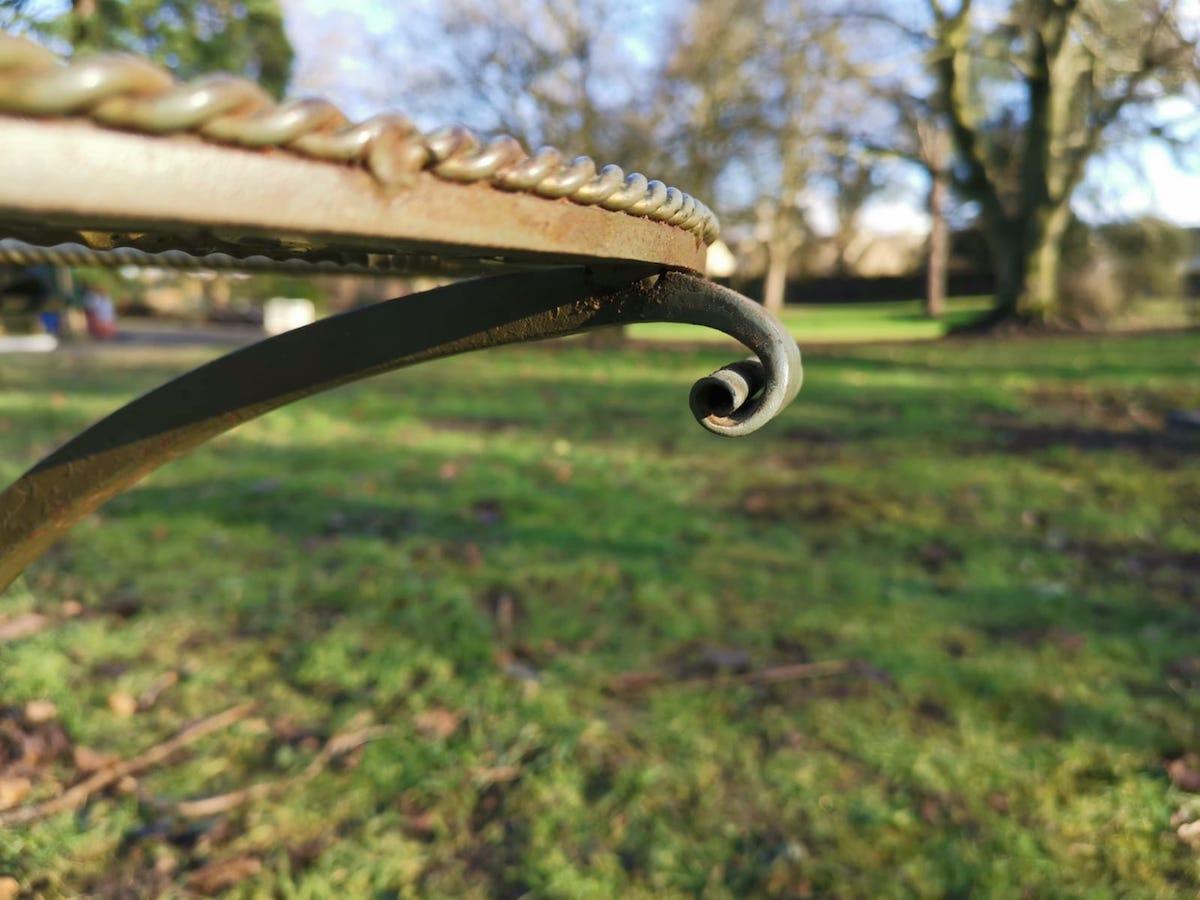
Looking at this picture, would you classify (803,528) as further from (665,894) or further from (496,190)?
(496,190)

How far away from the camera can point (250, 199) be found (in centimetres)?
57

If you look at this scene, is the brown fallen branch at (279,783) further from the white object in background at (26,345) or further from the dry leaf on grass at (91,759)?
the white object in background at (26,345)

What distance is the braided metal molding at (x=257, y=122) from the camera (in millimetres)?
491

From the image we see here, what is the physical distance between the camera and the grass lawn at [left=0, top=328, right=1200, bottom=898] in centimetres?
211

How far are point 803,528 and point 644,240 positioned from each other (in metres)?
3.71

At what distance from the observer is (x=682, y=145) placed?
50.4ft

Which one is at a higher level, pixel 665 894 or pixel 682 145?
pixel 682 145

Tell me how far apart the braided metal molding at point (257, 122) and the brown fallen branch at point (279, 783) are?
200cm

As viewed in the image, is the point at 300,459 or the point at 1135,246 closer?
the point at 300,459

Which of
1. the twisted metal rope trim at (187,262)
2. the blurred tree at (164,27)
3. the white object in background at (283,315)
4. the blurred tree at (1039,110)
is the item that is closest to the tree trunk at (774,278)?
the blurred tree at (1039,110)

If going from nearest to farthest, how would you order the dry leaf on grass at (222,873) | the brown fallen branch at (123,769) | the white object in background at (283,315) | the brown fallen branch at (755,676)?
the dry leaf on grass at (222,873), the brown fallen branch at (123,769), the brown fallen branch at (755,676), the white object in background at (283,315)

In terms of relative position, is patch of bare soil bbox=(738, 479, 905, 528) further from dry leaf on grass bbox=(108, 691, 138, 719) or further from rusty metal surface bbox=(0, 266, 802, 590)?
rusty metal surface bbox=(0, 266, 802, 590)

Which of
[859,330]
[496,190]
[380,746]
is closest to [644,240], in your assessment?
[496,190]

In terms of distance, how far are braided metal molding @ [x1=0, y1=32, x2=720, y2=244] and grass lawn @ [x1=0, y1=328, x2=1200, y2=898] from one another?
1.71 metres
